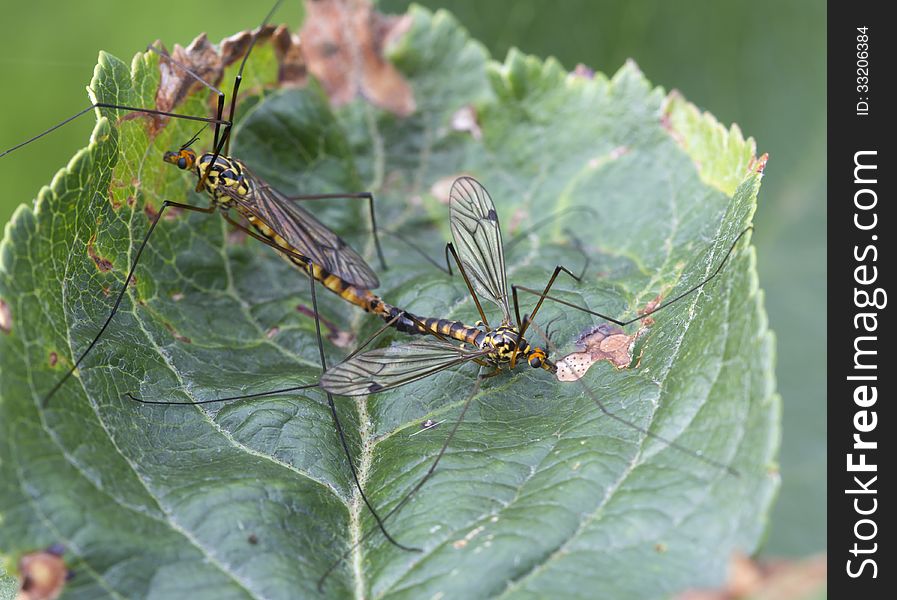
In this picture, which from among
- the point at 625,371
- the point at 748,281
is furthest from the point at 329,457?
the point at 748,281

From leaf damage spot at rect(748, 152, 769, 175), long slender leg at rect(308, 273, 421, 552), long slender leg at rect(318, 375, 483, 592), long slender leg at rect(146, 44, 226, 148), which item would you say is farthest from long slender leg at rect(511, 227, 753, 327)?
long slender leg at rect(146, 44, 226, 148)

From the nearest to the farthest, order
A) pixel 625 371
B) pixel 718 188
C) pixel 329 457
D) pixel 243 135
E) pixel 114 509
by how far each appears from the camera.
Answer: pixel 114 509, pixel 329 457, pixel 625 371, pixel 718 188, pixel 243 135

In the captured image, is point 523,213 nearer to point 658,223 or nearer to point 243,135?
point 658,223

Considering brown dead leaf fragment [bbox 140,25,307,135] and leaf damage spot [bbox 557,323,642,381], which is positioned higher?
brown dead leaf fragment [bbox 140,25,307,135]

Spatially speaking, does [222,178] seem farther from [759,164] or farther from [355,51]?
[759,164]

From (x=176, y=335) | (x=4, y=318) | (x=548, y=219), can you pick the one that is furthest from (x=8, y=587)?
(x=548, y=219)

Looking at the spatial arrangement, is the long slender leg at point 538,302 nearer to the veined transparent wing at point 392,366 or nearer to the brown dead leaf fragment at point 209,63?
the veined transparent wing at point 392,366

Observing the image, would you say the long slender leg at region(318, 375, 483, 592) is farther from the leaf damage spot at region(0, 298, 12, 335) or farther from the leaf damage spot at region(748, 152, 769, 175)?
the leaf damage spot at region(748, 152, 769, 175)

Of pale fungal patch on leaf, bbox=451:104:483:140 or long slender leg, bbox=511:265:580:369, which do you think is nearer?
long slender leg, bbox=511:265:580:369

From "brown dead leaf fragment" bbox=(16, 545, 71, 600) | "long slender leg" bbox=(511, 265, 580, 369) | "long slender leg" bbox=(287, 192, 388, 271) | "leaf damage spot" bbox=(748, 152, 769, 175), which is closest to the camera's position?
"brown dead leaf fragment" bbox=(16, 545, 71, 600)
